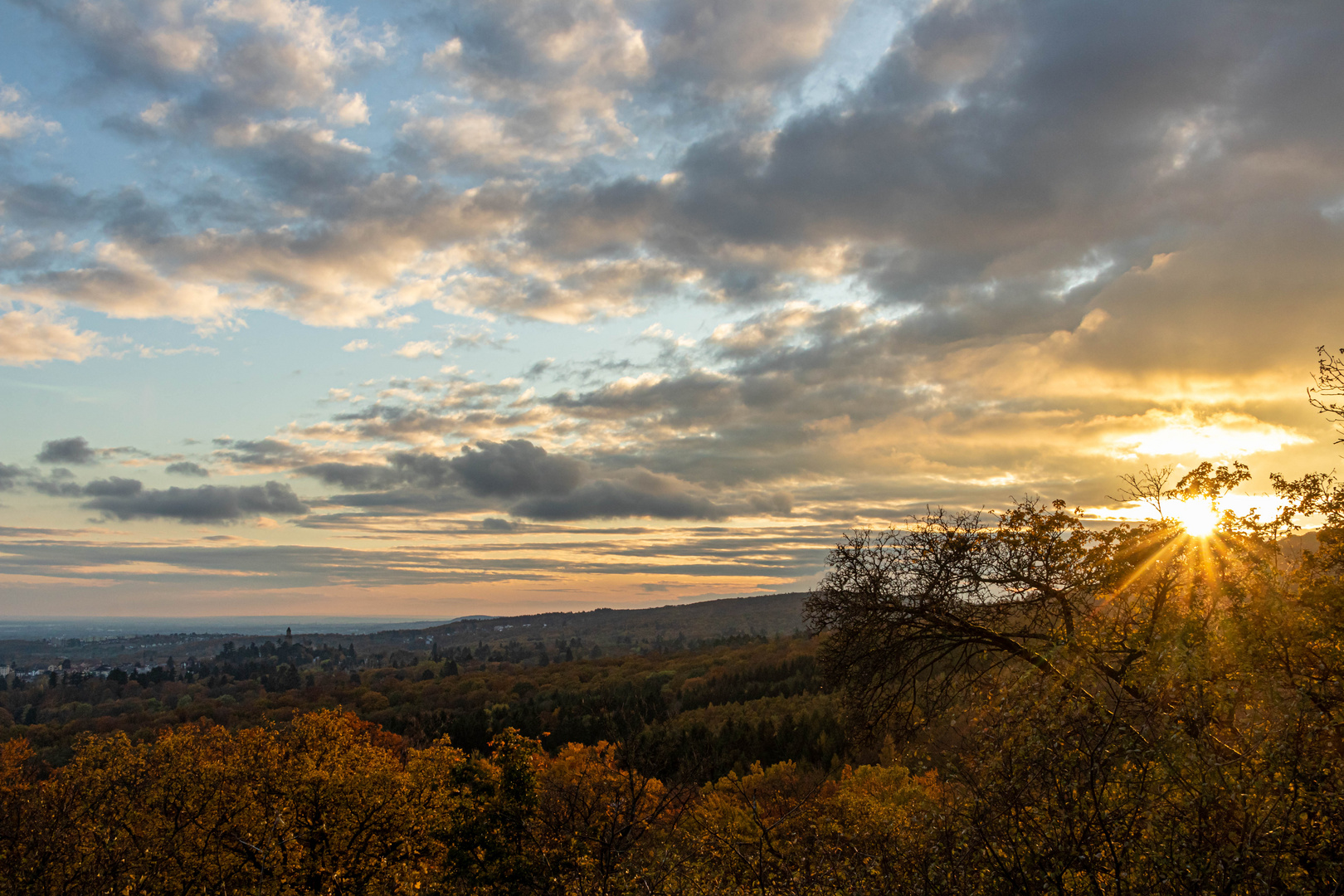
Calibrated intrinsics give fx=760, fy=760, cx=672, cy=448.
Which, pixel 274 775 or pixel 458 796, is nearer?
pixel 458 796

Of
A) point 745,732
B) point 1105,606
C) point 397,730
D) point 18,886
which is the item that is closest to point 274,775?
point 18,886

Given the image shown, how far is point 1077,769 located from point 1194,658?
255cm

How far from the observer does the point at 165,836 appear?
125ft

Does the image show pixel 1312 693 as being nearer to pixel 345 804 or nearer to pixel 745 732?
pixel 345 804

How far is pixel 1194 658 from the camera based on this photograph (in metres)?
11.8

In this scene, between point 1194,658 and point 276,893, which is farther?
point 276,893

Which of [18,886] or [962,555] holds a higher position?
[962,555]

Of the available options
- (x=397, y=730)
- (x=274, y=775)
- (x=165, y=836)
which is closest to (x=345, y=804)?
(x=274, y=775)

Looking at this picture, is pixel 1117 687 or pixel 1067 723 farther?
pixel 1117 687

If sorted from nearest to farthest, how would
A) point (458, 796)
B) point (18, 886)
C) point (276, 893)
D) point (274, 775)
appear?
point (18, 886) → point (276, 893) → point (458, 796) → point (274, 775)

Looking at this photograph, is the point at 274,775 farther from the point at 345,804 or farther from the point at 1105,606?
the point at 1105,606

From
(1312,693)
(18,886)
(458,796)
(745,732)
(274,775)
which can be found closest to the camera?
(1312,693)

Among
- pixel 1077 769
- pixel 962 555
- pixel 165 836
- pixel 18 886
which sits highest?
pixel 962 555

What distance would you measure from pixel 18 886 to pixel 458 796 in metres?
17.0
